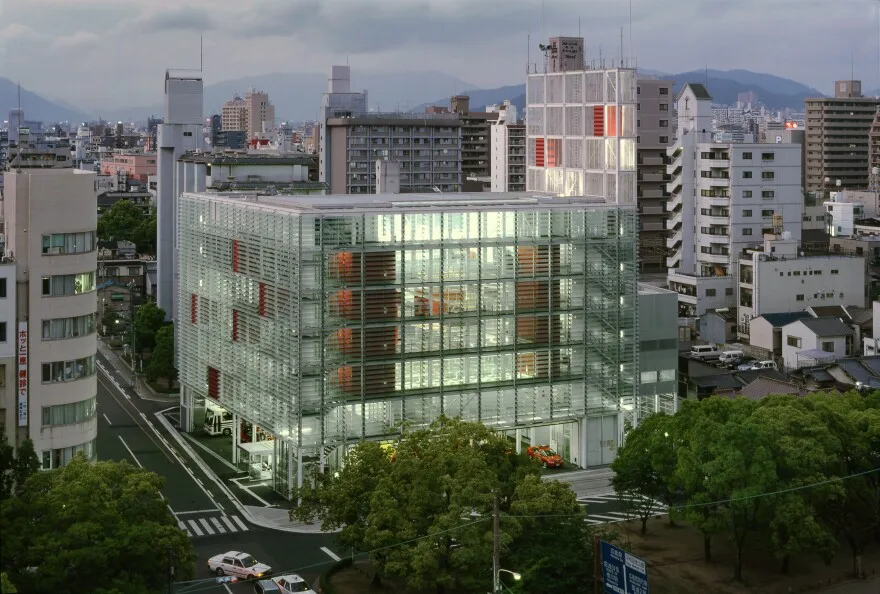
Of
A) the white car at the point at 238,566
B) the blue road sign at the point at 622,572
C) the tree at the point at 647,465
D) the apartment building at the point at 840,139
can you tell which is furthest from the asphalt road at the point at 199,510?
the apartment building at the point at 840,139

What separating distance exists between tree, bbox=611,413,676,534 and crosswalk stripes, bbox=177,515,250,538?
501 inches

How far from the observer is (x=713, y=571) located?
36.2m

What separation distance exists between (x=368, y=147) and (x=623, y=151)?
152 ft

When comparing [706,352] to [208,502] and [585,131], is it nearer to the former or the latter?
[585,131]

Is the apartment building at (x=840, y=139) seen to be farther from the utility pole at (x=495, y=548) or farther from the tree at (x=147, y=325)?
the utility pole at (x=495, y=548)

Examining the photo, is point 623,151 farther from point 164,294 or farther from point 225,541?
point 225,541

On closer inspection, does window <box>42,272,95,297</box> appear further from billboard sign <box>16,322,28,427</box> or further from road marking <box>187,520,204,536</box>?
road marking <box>187,520,204,536</box>

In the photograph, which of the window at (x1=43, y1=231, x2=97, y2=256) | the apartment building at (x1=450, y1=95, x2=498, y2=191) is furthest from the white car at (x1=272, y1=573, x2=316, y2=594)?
the apartment building at (x1=450, y1=95, x2=498, y2=191)

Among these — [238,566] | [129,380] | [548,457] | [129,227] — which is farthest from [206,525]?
[129,227]

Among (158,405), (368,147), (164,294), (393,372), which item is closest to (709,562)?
(393,372)

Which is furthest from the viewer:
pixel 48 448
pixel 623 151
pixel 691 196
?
pixel 691 196

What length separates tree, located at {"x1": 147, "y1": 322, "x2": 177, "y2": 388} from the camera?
206ft

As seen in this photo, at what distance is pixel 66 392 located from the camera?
120 ft

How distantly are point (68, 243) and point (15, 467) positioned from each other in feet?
29.9
